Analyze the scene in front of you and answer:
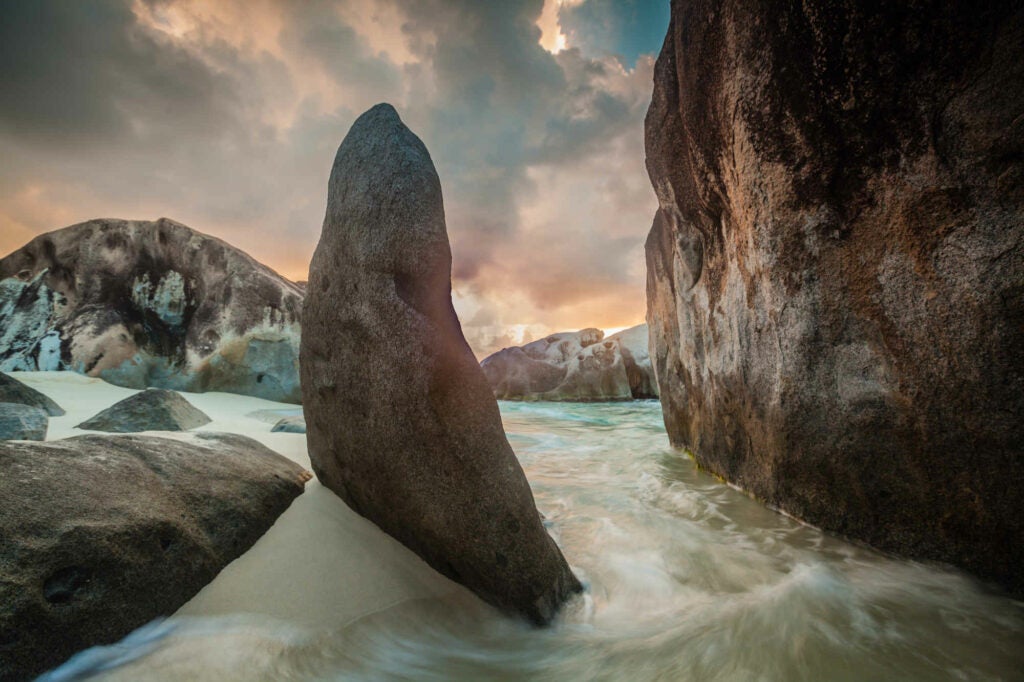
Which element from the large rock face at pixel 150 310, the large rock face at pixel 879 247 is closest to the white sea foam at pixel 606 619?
the large rock face at pixel 879 247

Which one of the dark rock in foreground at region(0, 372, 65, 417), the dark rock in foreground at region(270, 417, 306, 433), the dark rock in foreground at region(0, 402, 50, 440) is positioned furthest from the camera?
the dark rock in foreground at region(270, 417, 306, 433)

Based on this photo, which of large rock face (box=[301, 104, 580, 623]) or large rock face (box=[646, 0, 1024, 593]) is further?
large rock face (box=[301, 104, 580, 623])

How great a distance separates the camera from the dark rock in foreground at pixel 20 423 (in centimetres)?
259

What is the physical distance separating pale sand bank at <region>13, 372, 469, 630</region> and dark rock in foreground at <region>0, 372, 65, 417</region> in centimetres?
333

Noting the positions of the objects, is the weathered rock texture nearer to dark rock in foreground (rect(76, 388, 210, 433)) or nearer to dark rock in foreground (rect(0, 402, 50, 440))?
dark rock in foreground (rect(0, 402, 50, 440))

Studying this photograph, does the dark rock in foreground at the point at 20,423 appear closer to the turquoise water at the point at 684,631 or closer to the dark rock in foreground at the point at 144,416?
the dark rock in foreground at the point at 144,416

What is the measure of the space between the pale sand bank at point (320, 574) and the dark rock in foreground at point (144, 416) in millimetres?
1991

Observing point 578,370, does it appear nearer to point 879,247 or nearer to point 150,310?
point 150,310

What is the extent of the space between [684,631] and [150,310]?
1077 cm

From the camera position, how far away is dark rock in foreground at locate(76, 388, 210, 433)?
3.44 m

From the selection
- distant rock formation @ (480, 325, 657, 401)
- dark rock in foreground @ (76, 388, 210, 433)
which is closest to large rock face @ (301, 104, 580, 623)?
dark rock in foreground @ (76, 388, 210, 433)

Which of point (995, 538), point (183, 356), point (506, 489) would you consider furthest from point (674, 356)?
point (183, 356)

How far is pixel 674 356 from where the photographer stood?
17.6ft

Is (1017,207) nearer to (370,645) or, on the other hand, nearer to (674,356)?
(370,645)
